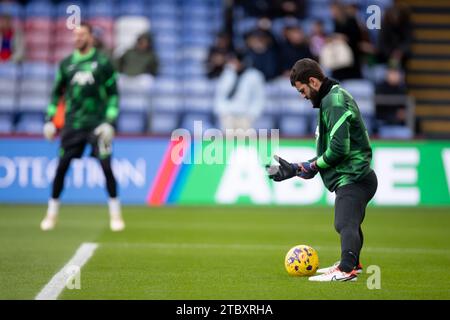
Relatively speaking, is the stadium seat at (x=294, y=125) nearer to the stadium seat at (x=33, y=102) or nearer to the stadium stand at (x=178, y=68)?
the stadium stand at (x=178, y=68)

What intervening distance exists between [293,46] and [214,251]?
33.7 ft

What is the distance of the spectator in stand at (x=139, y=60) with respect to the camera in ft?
69.7

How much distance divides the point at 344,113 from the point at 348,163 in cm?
52

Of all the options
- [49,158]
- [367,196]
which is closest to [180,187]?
[49,158]

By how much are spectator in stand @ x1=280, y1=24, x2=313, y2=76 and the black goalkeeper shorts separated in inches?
335

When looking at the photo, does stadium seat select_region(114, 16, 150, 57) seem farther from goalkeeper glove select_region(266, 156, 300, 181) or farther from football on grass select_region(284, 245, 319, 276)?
goalkeeper glove select_region(266, 156, 300, 181)

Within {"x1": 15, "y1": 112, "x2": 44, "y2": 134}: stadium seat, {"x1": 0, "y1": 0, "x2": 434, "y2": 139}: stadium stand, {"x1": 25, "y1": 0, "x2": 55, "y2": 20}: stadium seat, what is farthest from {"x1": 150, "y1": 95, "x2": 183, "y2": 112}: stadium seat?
{"x1": 25, "y1": 0, "x2": 55, "y2": 20}: stadium seat

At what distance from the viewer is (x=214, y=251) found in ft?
38.5

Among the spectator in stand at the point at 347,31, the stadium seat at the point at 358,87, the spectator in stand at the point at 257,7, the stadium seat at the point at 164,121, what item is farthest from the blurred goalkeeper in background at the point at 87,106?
the spectator in stand at the point at 257,7

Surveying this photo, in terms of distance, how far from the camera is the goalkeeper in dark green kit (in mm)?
9016

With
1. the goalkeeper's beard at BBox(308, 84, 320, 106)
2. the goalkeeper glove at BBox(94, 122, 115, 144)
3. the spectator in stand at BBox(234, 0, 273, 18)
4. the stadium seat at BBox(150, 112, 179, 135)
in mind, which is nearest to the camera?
the goalkeeper's beard at BBox(308, 84, 320, 106)

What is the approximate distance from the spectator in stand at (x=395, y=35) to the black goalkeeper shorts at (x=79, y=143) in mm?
10737

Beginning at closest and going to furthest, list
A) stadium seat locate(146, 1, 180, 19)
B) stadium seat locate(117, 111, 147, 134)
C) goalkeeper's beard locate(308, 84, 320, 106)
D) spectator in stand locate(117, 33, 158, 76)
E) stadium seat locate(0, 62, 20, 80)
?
goalkeeper's beard locate(308, 84, 320, 106) < stadium seat locate(117, 111, 147, 134) < spectator in stand locate(117, 33, 158, 76) < stadium seat locate(0, 62, 20, 80) < stadium seat locate(146, 1, 180, 19)

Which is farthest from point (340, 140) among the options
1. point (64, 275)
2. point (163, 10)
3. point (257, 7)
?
point (163, 10)
